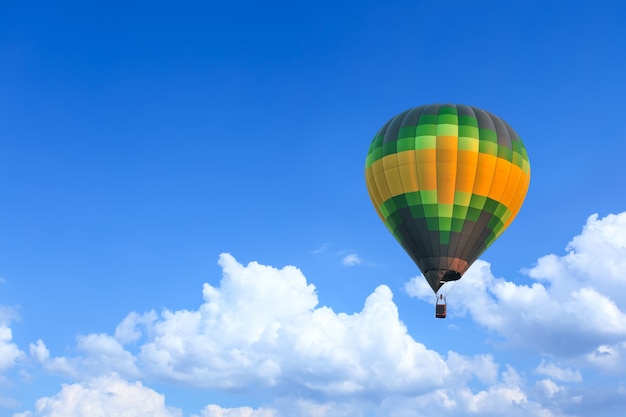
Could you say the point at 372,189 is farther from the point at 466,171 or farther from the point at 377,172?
the point at 466,171

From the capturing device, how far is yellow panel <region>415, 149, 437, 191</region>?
5241 cm

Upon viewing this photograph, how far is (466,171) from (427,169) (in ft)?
7.92

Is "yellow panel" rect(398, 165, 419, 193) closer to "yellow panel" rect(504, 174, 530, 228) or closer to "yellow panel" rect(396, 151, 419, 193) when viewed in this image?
"yellow panel" rect(396, 151, 419, 193)

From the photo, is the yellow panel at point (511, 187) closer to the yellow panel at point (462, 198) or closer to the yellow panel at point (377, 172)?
the yellow panel at point (462, 198)

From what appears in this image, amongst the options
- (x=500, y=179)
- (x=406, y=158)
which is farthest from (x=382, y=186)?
(x=500, y=179)

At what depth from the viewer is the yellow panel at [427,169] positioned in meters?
52.4

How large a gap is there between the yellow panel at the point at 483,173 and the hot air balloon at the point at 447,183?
0.21 ft

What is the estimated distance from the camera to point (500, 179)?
5306cm

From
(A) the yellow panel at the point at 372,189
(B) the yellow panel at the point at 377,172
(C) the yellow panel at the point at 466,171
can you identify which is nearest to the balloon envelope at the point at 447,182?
(C) the yellow panel at the point at 466,171

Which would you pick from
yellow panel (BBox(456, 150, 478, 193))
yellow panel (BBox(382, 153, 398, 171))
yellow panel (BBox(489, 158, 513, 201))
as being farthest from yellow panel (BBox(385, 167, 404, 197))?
yellow panel (BBox(489, 158, 513, 201))

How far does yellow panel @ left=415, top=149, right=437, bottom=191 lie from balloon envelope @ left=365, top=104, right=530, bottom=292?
63 millimetres

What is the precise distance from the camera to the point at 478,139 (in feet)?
173

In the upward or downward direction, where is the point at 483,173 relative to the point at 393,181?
upward

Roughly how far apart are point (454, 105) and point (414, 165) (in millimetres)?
5436
